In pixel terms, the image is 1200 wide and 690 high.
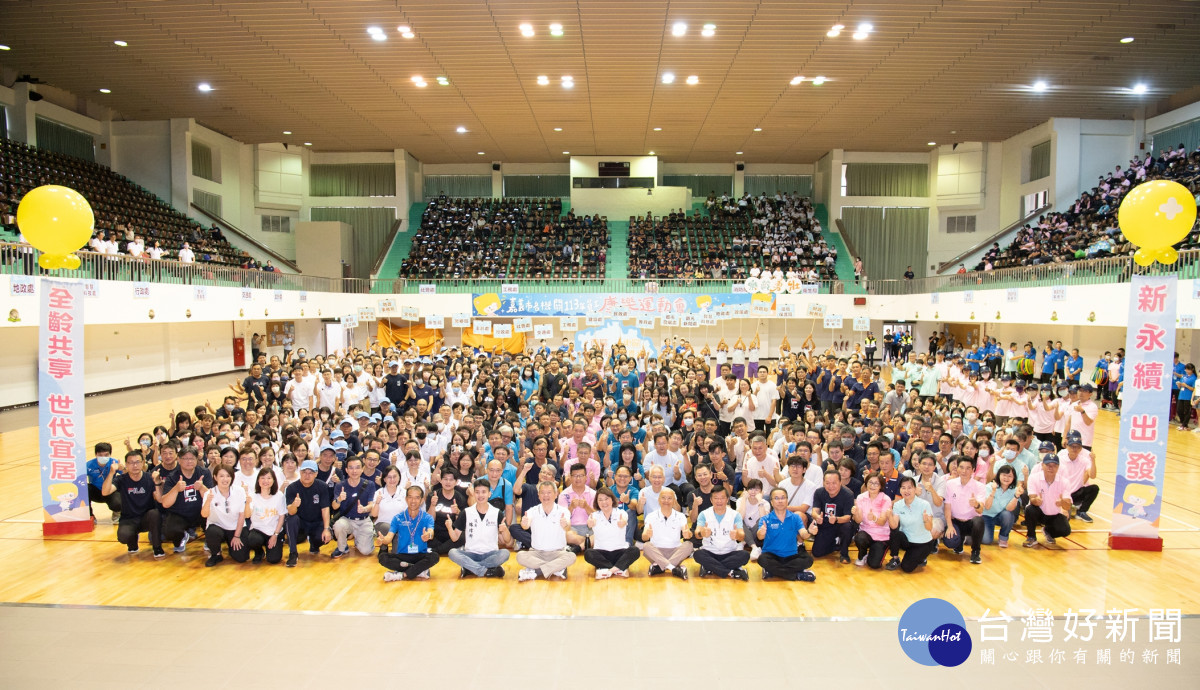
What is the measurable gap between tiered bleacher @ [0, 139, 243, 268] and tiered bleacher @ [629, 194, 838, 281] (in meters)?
15.7

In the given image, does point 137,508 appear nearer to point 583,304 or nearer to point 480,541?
point 480,541

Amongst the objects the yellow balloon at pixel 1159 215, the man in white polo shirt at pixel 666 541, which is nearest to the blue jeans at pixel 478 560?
the man in white polo shirt at pixel 666 541

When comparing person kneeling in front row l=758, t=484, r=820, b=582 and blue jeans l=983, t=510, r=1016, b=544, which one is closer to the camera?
person kneeling in front row l=758, t=484, r=820, b=582

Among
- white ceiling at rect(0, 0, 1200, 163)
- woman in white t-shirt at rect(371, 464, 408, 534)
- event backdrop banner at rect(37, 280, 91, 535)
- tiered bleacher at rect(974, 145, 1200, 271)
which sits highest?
white ceiling at rect(0, 0, 1200, 163)

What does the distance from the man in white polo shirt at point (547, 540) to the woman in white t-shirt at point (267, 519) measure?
261cm

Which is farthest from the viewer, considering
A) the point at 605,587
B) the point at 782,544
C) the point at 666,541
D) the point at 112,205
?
the point at 112,205

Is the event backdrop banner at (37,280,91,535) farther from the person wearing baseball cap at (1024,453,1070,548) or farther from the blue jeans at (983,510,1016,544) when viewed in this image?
the person wearing baseball cap at (1024,453,1070,548)

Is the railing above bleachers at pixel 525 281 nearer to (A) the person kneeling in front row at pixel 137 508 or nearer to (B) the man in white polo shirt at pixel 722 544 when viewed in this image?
(A) the person kneeling in front row at pixel 137 508

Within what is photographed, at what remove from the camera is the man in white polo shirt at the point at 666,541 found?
22.2 ft

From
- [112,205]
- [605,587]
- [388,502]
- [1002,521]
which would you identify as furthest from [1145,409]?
[112,205]

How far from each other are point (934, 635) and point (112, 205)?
2455 centimetres

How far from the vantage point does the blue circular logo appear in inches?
202

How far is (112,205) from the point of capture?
21.0m

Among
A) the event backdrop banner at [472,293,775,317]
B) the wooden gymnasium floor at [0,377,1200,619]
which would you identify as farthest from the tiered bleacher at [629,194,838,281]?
the wooden gymnasium floor at [0,377,1200,619]
